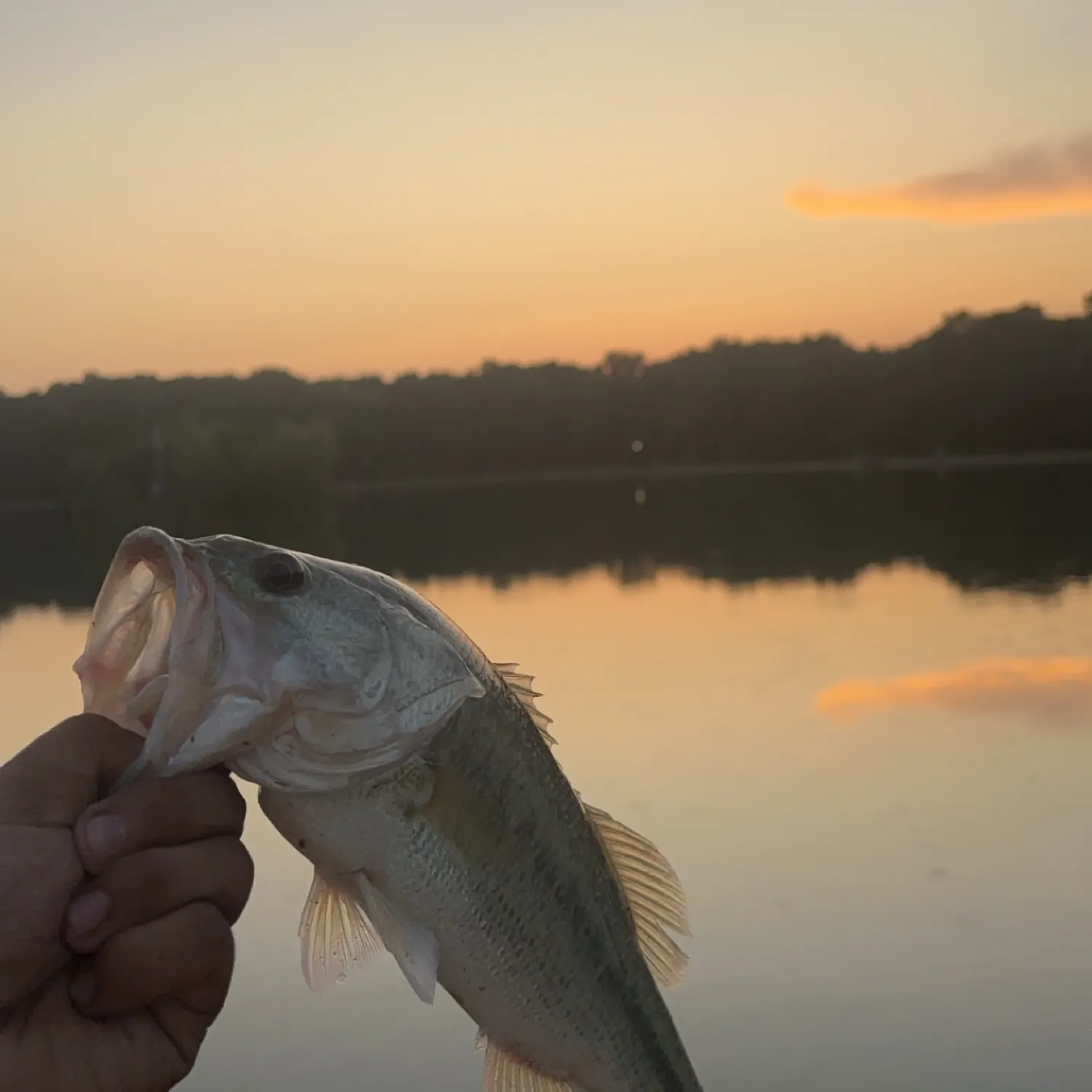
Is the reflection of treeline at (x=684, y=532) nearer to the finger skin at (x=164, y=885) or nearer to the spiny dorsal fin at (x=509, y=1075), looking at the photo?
the spiny dorsal fin at (x=509, y=1075)

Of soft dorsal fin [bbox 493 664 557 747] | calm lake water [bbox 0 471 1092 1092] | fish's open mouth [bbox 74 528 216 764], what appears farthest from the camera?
calm lake water [bbox 0 471 1092 1092]

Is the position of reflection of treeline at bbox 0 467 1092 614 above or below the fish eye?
below

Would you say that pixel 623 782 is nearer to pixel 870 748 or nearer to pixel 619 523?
pixel 870 748

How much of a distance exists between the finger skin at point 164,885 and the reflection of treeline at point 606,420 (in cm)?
8007

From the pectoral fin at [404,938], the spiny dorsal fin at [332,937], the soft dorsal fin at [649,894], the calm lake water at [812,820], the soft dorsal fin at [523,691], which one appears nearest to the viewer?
the pectoral fin at [404,938]

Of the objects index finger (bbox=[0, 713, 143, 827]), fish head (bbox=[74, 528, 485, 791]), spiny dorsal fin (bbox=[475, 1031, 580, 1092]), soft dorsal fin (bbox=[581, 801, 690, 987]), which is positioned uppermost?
fish head (bbox=[74, 528, 485, 791])

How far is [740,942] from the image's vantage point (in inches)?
Answer: 392

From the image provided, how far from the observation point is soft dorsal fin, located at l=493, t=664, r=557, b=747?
3197mm

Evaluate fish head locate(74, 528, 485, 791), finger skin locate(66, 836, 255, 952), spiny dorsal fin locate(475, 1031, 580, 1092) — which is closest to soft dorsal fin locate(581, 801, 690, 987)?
spiny dorsal fin locate(475, 1031, 580, 1092)

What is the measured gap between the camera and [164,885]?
108 inches

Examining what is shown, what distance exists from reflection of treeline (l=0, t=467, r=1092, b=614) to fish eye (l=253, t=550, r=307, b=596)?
28.2 metres

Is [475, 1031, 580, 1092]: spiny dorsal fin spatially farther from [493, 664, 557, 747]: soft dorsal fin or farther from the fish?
[493, 664, 557, 747]: soft dorsal fin

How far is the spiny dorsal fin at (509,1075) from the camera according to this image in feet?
10.7

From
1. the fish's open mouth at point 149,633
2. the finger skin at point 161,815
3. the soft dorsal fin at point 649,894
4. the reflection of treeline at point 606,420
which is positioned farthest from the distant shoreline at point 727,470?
the fish's open mouth at point 149,633
